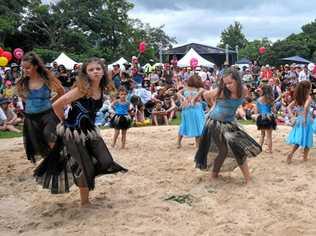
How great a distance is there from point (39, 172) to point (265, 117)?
199 inches

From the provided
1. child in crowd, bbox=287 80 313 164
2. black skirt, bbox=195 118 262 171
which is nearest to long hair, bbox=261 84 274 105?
child in crowd, bbox=287 80 313 164

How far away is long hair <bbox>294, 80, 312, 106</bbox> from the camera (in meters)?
8.27

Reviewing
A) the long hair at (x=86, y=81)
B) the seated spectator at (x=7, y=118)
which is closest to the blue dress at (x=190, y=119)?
the long hair at (x=86, y=81)

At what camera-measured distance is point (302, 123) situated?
27.5 feet

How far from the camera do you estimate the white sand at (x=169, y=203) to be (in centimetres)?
508

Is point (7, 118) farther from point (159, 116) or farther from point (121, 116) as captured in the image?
point (121, 116)

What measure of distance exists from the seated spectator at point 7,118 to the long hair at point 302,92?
313 inches

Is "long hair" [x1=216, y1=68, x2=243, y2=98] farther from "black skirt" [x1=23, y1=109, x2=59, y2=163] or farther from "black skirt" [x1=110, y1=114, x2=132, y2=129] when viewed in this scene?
"black skirt" [x1=110, y1=114, x2=132, y2=129]

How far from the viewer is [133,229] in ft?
16.4

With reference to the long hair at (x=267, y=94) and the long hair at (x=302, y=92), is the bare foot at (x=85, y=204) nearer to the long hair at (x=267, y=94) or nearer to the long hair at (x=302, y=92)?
the long hair at (x=302, y=92)

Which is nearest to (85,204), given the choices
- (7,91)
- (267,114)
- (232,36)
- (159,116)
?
(267,114)

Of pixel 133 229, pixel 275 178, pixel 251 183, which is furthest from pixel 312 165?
pixel 133 229

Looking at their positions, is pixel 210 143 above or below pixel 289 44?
below

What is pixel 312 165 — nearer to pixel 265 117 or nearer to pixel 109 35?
pixel 265 117
